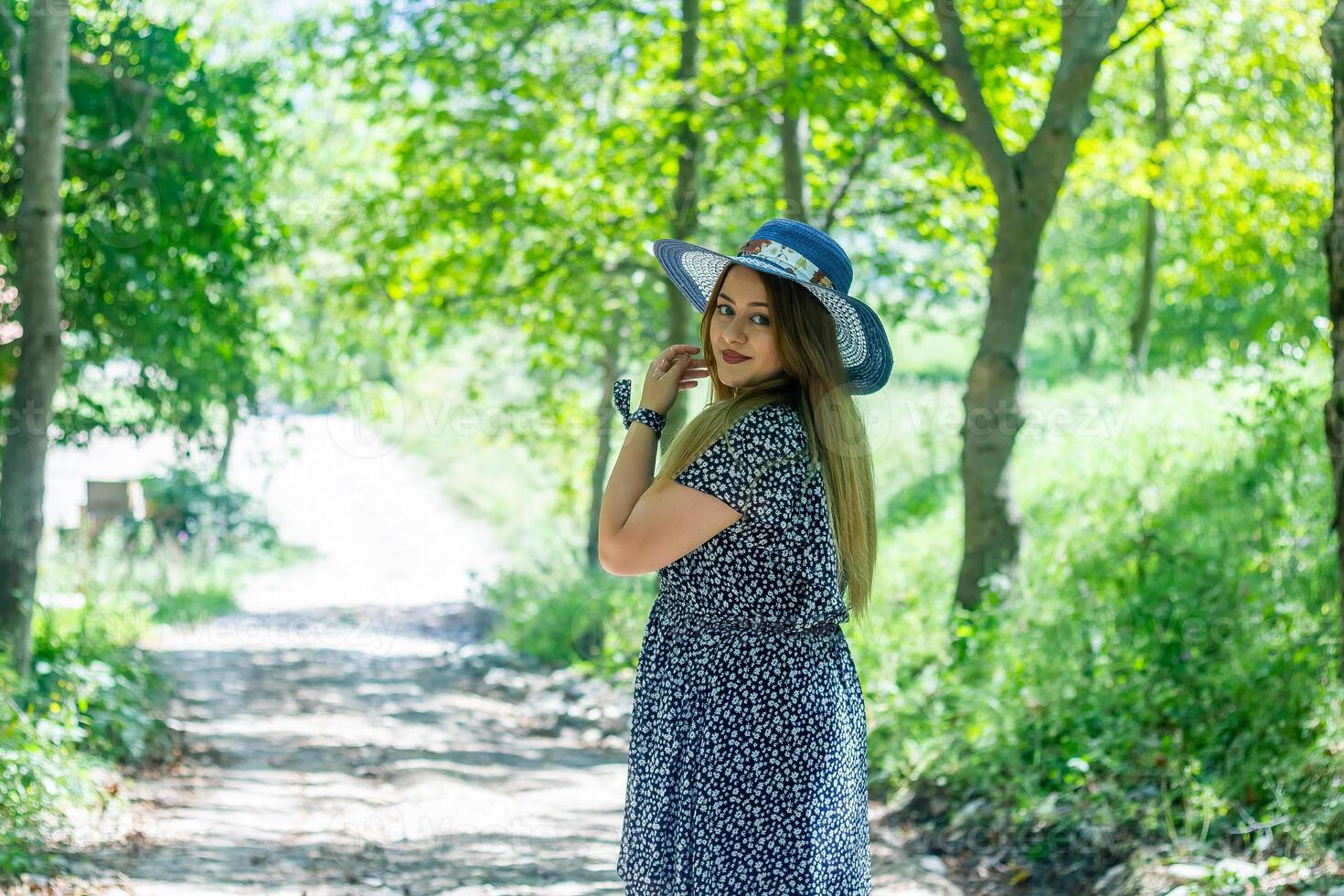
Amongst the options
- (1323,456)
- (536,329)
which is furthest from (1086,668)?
(536,329)

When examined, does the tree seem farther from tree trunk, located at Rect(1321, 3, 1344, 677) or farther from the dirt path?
tree trunk, located at Rect(1321, 3, 1344, 677)

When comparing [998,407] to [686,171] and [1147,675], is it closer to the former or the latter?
[1147,675]

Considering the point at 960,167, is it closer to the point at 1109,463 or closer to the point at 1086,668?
the point at 1109,463

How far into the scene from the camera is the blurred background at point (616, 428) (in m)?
5.27

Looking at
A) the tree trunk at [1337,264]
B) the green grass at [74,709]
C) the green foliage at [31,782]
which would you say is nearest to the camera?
the tree trunk at [1337,264]

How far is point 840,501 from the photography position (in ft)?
8.72

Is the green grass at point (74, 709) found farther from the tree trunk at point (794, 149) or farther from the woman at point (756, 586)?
the tree trunk at point (794, 149)

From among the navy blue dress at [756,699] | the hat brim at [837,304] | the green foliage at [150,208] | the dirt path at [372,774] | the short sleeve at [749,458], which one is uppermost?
the green foliage at [150,208]

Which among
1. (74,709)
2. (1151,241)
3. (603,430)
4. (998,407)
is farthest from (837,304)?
(1151,241)

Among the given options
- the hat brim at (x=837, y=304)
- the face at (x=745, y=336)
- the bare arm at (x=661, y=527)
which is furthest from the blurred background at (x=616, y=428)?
the bare arm at (x=661, y=527)

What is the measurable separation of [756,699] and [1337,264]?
8.70 feet

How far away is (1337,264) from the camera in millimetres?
4059

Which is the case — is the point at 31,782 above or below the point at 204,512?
below

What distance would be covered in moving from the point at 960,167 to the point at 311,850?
707 centimetres
